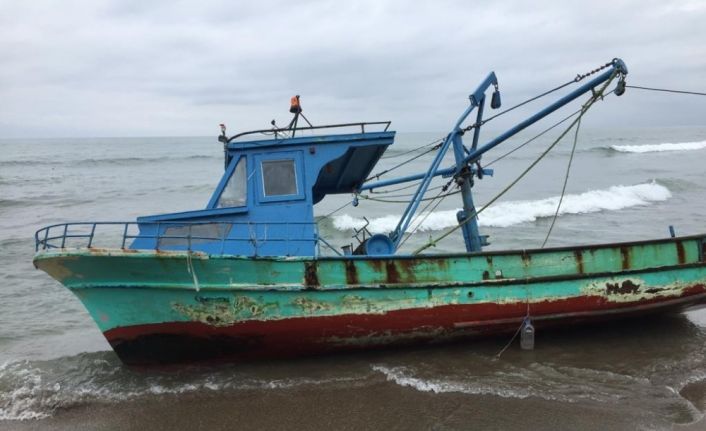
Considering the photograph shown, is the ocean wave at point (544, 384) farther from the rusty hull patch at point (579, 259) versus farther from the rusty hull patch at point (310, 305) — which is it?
the rusty hull patch at point (579, 259)

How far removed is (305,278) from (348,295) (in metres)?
0.60

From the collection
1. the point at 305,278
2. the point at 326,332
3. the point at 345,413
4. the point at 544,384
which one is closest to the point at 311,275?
the point at 305,278

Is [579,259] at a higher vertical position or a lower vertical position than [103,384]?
higher

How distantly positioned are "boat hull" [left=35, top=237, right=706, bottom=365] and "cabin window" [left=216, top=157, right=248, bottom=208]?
118cm

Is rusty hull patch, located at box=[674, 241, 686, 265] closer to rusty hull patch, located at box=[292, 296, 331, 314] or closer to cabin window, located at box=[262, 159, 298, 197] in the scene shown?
rusty hull patch, located at box=[292, 296, 331, 314]

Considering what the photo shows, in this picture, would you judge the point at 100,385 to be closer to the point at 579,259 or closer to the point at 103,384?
the point at 103,384

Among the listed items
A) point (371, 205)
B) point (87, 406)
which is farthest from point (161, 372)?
point (371, 205)

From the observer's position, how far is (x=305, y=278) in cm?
675

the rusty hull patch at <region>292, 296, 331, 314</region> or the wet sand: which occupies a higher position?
the rusty hull patch at <region>292, 296, 331, 314</region>

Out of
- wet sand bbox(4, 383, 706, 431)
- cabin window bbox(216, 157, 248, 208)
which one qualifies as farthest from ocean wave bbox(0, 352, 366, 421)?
cabin window bbox(216, 157, 248, 208)

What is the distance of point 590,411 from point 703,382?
5.77 ft

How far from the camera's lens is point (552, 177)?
1291 inches

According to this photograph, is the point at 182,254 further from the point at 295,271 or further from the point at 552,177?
the point at 552,177

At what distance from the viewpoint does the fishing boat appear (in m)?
6.60
